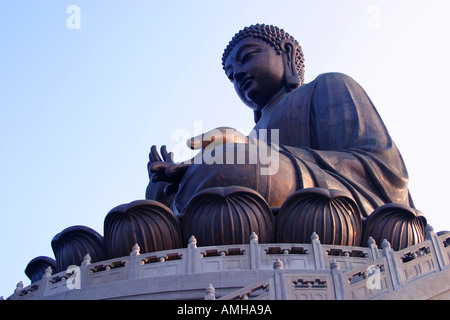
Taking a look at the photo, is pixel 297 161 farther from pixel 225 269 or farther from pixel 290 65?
pixel 290 65

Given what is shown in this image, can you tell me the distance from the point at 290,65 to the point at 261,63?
0.66 m

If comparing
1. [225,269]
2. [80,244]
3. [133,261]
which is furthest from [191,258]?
[80,244]

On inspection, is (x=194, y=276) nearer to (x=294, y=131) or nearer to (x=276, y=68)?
(x=294, y=131)

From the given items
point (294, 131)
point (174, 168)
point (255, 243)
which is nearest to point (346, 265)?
point (255, 243)

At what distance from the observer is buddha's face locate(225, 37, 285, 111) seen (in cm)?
1257

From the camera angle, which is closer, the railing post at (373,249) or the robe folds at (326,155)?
the railing post at (373,249)

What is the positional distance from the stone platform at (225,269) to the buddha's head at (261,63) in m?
5.67

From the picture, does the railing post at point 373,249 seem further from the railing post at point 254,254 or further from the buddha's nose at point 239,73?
the buddha's nose at point 239,73

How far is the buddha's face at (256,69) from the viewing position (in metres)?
12.6

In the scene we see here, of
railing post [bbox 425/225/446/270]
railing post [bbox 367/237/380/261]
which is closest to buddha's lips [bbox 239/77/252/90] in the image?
railing post [bbox 367/237/380/261]

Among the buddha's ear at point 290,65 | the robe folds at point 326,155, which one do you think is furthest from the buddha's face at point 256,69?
the robe folds at point 326,155

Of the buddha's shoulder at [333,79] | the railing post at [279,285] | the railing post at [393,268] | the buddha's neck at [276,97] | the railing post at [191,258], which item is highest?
the buddha's neck at [276,97]

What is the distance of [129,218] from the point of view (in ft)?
25.6

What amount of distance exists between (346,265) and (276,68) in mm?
6224
